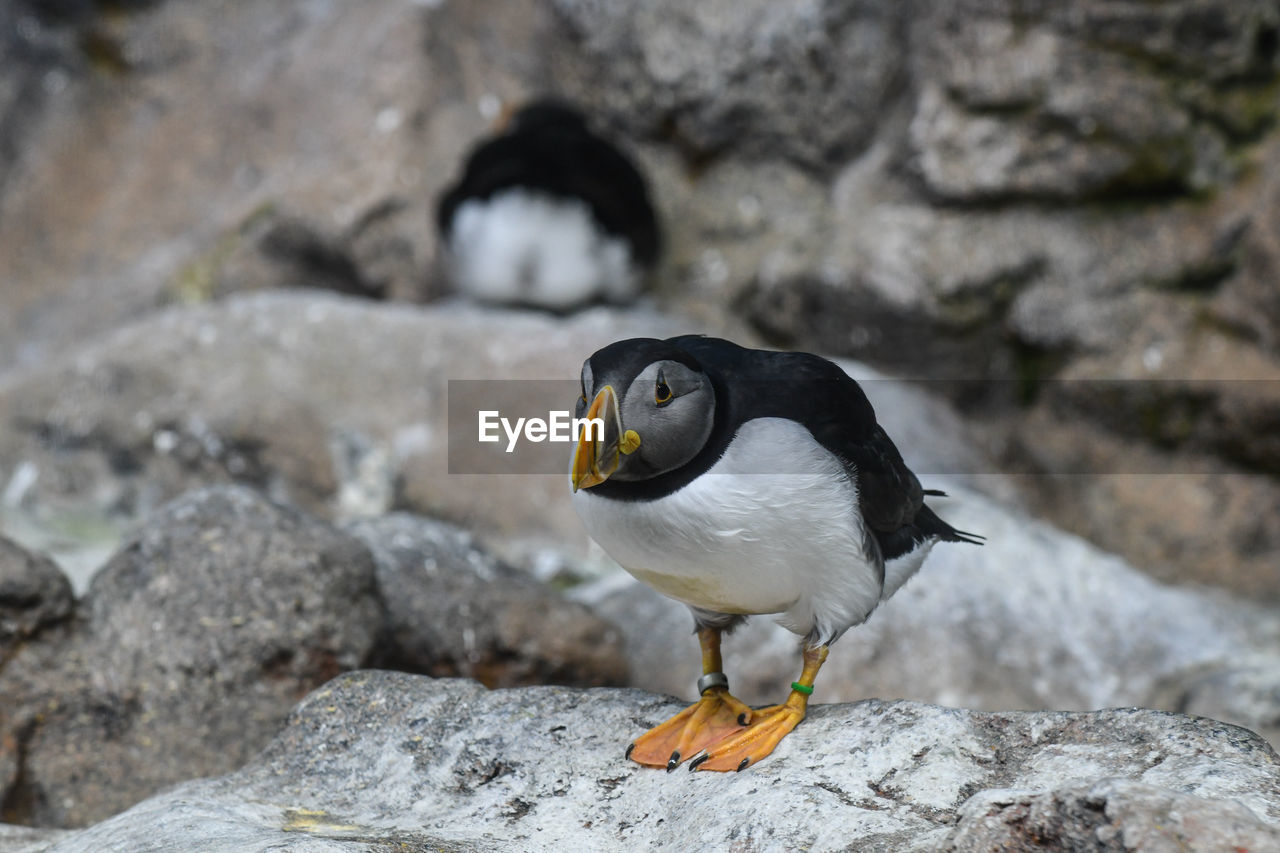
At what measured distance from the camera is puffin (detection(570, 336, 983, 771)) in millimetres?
2248

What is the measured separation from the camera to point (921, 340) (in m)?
6.25

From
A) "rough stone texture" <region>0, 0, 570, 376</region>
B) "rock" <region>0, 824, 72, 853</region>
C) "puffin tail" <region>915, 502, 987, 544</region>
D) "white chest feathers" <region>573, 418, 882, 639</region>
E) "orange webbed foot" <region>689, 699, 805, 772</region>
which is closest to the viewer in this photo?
"white chest feathers" <region>573, 418, 882, 639</region>

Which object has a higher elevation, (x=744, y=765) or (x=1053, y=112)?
(x=1053, y=112)

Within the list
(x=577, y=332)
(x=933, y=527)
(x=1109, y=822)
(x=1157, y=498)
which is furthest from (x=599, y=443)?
(x=1157, y=498)

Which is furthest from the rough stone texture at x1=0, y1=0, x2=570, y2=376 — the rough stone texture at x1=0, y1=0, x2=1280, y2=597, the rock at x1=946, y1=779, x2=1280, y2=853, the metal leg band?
the rock at x1=946, y1=779, x2=1280, y2=853

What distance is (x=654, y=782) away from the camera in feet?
8.42

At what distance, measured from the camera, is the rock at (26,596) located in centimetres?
347

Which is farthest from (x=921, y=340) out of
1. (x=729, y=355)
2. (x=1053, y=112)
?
(x=729, y=355)

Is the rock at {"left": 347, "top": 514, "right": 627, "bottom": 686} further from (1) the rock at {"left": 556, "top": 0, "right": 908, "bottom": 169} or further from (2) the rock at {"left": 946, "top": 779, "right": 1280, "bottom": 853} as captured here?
(1) the rock at {"left": 556, "top": 0, "right": 908, "bottom": 169}

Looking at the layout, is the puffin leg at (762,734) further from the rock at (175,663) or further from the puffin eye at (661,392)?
the rock at (175,663)

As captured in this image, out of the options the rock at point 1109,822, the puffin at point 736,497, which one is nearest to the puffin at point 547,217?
the puffin at point 736,497

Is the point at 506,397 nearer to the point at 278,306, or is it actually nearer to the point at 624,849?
the point at 278,306

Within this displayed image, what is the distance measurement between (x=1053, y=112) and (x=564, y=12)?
3182 mm

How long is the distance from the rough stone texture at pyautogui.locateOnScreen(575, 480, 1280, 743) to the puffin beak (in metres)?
2.46
